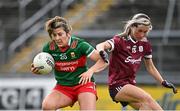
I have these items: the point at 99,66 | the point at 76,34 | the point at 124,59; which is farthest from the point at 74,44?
the point at 76,34

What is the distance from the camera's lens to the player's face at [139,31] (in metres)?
9.23

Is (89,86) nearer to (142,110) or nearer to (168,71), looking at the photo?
(142,110)

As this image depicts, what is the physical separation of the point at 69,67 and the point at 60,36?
17.4 inches

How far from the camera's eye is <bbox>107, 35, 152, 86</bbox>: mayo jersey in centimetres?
953

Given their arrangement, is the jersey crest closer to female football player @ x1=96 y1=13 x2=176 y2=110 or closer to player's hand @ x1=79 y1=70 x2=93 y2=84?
player's hand @ x1=79 y1=70 x2=93 y2=84

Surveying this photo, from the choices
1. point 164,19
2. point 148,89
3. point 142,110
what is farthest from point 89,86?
point 164,19

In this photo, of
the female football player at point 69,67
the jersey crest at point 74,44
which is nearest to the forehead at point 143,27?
the female football player at point 69,67

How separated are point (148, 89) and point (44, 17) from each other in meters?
5.04

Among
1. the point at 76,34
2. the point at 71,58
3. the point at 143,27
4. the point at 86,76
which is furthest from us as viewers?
the point at 76,34

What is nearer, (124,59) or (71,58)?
(71,58)

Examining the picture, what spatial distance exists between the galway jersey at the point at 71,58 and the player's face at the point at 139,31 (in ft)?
2.35

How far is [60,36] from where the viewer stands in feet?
28.9

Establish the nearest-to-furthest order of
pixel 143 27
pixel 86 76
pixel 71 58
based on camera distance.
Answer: pixel 86 76 < pixel 71 58 < pixel 143 27

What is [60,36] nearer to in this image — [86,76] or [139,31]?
[86,76]
